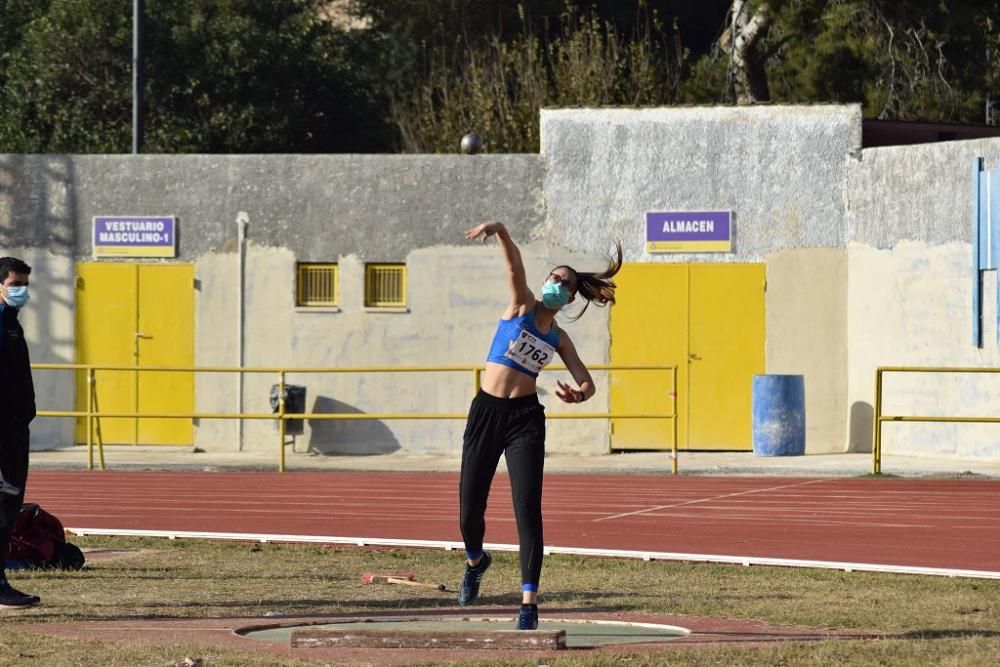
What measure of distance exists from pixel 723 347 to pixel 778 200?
203 centimetres

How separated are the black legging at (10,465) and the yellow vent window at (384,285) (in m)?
13.3

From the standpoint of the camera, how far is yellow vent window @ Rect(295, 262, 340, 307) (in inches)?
968

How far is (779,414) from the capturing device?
22891 mm

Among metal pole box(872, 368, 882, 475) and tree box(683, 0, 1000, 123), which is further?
tree box(683, 0, 1000, 123)

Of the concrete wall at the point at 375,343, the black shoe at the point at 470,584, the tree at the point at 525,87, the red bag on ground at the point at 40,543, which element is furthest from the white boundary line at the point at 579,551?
the tree at the point at 525,87

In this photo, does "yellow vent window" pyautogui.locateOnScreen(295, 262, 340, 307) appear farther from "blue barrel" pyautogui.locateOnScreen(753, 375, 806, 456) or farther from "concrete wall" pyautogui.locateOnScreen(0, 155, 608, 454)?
"blue barrel" pyautogui.locateOnScreen(753, 375, 806, 456)

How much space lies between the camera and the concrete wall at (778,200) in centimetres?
2373

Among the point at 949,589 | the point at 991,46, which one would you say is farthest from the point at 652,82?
the point at 949,589

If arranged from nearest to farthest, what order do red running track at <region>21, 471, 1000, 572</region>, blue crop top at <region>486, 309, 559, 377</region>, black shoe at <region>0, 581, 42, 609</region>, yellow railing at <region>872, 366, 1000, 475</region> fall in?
blue crop top at <region>486, 309, 559, 377</region> → black shoe at <region>0, 581, 42, 609</region> → red running track at <region>21, 471, 1000, 572</region> → yellow railing at <region>872, 366, 1000, 475</region>

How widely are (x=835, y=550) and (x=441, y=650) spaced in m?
5.60

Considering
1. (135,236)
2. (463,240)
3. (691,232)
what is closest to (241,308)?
(135,236)

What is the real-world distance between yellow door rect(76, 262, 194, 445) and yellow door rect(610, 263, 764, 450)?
19.1 ft

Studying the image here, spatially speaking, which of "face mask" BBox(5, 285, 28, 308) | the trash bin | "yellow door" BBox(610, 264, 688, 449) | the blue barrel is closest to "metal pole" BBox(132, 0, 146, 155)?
the trash bin

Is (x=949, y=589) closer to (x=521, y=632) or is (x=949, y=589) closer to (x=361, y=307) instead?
(x=521, y=632)
